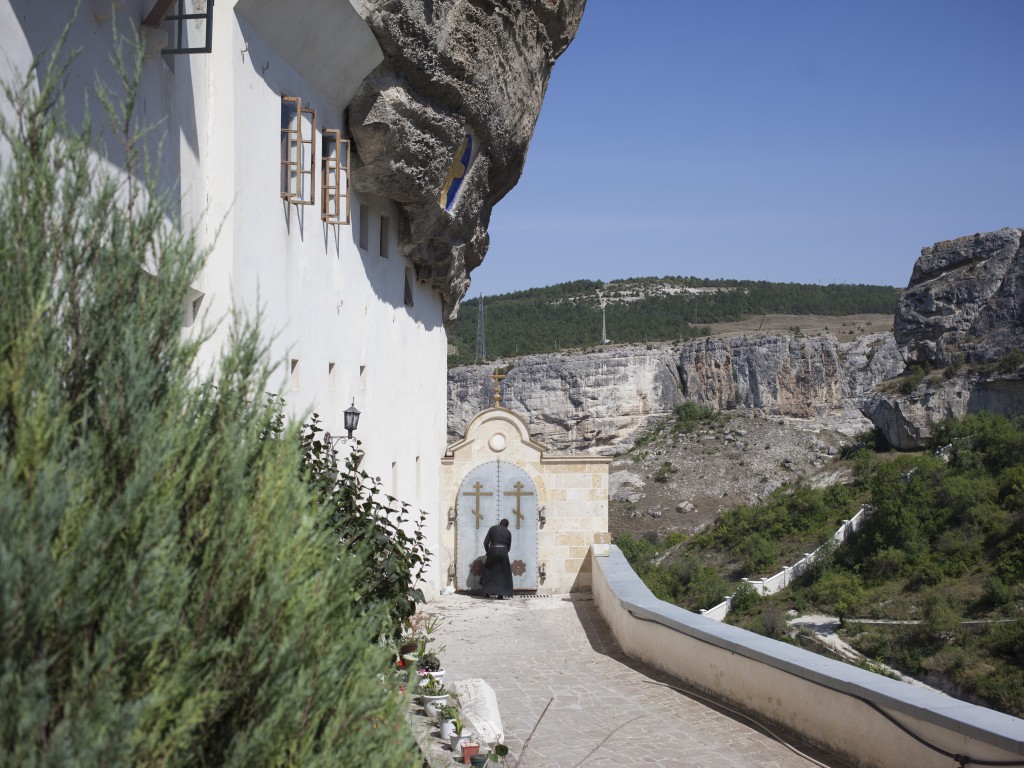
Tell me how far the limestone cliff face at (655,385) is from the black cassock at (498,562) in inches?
2098

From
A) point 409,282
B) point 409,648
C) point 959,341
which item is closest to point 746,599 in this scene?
point 409,282

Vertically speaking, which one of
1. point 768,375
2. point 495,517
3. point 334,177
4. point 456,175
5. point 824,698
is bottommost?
point 824,698

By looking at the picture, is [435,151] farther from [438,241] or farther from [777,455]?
[777,455]

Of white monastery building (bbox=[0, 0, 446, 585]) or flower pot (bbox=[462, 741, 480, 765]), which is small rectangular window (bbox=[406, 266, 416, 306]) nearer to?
white monastery building (bbox=[0, 0, 446, 585])

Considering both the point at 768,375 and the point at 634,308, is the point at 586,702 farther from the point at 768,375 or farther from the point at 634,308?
the point at 634,308

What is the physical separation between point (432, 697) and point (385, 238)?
313 inches

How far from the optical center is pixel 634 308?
306 ft

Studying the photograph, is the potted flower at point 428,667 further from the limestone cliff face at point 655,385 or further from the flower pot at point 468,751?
the limestone cliff face at point 655,385

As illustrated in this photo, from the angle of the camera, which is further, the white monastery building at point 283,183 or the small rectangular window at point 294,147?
the small rectangular window at point 294,147

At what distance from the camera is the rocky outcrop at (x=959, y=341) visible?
163 feet

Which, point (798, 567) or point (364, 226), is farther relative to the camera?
point (798, 567)

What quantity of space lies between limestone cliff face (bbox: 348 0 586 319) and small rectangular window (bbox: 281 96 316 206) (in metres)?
1.29

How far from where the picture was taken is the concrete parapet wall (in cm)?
479

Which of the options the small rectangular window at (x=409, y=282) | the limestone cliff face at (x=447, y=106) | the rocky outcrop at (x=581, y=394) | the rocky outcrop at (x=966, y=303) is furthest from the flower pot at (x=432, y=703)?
the rocky outcrop at (x=581, y=394)
